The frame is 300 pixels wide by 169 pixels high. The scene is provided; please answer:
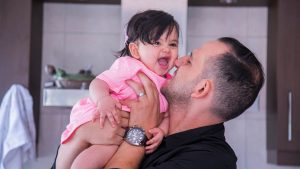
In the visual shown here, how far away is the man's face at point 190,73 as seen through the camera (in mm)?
951

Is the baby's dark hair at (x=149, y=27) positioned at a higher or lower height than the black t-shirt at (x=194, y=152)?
higher

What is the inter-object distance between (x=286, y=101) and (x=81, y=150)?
4.27ft

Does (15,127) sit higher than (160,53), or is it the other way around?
(160,53)

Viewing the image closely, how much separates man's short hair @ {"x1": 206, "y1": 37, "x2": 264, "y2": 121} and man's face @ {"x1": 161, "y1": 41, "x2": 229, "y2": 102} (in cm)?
2

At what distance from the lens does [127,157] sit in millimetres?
871

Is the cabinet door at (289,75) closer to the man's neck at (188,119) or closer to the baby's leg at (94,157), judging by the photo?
the man's neck at (188,119)

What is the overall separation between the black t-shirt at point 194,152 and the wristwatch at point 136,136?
0.05 m

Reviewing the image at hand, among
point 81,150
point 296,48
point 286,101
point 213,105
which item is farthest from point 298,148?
point 81,150

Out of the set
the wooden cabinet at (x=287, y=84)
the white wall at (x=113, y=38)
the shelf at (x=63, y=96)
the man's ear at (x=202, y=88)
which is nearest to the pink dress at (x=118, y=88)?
the man's ear at (x=202, y=88)

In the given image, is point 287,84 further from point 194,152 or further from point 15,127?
point 15,127

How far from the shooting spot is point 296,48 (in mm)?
1935

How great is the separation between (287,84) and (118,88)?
1.21 m

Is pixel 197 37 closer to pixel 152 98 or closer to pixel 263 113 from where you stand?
pixel 263 113

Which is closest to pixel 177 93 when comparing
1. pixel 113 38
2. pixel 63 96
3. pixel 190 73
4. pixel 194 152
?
pixel 190 73
